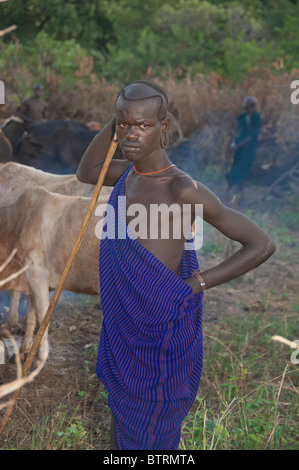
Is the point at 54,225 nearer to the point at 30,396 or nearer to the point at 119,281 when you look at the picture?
the point at 30,396

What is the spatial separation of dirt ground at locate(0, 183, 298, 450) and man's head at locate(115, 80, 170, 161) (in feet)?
4.97

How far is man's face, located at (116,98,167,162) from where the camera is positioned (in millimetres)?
2154

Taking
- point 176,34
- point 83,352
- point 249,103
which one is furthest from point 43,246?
point 176,34

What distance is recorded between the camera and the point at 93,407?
3.45 meters

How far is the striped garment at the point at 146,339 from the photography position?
7.16ft

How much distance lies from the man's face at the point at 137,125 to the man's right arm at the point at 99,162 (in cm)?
30

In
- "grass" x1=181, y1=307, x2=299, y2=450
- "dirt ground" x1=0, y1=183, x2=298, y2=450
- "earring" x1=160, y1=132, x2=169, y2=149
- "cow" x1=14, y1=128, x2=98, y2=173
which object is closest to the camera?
"earring" x1=160, y1=132, x2=169, y2=149

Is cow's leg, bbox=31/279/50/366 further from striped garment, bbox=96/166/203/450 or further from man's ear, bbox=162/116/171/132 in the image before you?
man's ear, bbox=162/116/171/132

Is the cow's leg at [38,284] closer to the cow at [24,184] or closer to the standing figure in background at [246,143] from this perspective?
the cow at [24,184]

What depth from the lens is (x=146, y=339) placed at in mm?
2236

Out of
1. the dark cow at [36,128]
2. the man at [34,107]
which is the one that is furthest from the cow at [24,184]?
the man at [34,107]

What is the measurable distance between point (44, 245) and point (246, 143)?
23.2 feet

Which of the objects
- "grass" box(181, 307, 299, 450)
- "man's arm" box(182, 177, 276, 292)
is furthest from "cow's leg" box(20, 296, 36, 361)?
"man's arm" box(182, 177, 276, 292)
